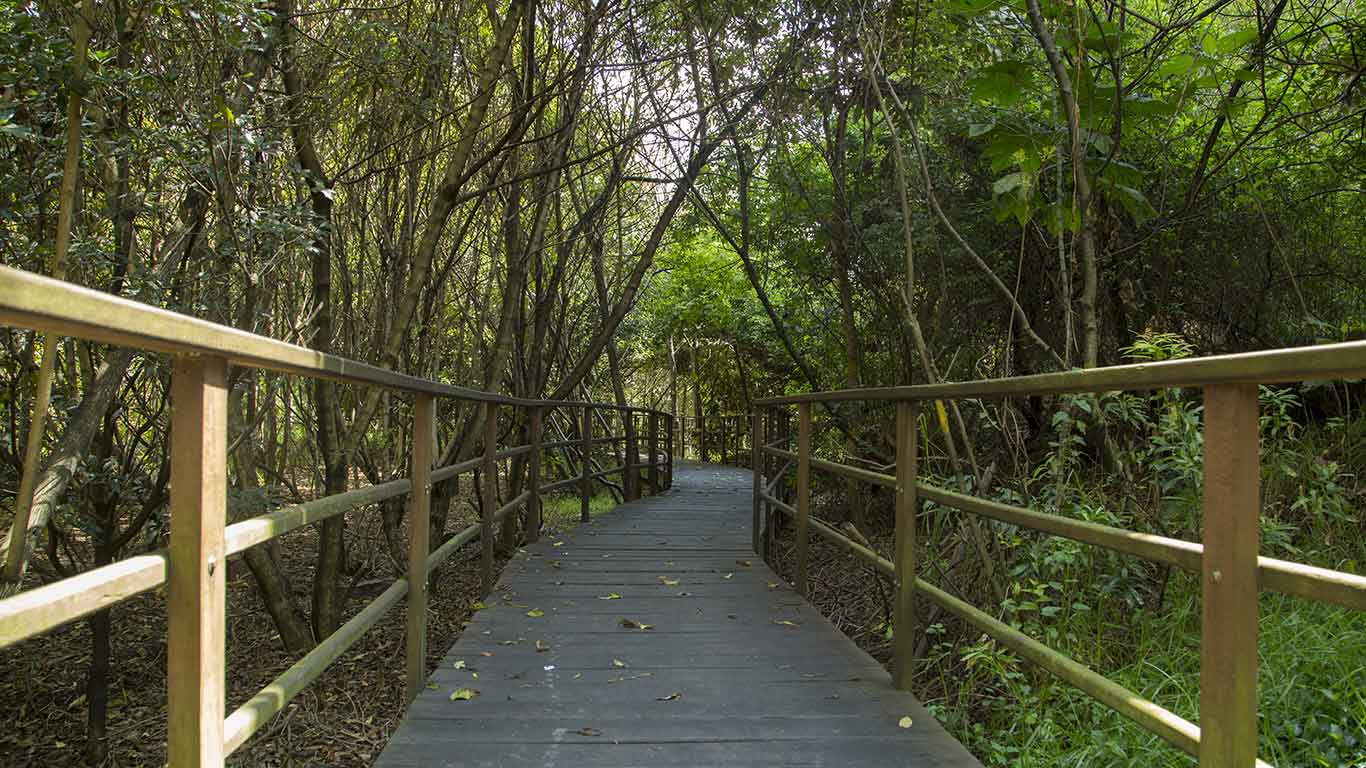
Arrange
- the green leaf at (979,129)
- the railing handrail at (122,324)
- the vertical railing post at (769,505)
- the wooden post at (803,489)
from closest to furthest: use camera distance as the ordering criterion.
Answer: the railing handrail at (122,324) → the green leaf at (979,129) → the wooden post at (803,489) → the vertical railing post at (769,505)

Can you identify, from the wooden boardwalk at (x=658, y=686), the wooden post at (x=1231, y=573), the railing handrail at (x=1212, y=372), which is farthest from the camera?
the wooden boardwalk at (x=658, y=686)

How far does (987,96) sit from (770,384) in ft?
41.1

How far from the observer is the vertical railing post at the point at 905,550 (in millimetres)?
2926

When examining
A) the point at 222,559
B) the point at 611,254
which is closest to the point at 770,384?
the point at 611,254

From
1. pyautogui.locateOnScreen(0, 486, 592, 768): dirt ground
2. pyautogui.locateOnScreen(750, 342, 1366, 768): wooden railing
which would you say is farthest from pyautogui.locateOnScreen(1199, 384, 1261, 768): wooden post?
pyautogui.locateOnScreen(0, 486, 592, 768): dirt ground

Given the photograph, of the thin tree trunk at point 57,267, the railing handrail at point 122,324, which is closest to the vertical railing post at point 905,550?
the railing handrail at point 122,324

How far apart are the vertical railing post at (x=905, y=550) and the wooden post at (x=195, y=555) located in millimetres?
2105

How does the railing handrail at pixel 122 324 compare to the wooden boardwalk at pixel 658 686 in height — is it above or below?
above

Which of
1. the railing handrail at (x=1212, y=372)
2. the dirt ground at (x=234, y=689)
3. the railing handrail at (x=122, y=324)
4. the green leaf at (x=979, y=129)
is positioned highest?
the green leaf at (x=979, y=129)

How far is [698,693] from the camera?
2938 mm

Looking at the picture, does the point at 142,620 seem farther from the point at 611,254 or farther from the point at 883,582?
the point at 611,254

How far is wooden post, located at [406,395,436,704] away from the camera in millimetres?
2910

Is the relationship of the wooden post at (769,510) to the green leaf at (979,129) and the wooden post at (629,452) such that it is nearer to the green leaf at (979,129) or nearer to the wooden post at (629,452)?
the wooden post at (629,452)

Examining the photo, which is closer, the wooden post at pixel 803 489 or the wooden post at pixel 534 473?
the wooden post at pixel 803 489
